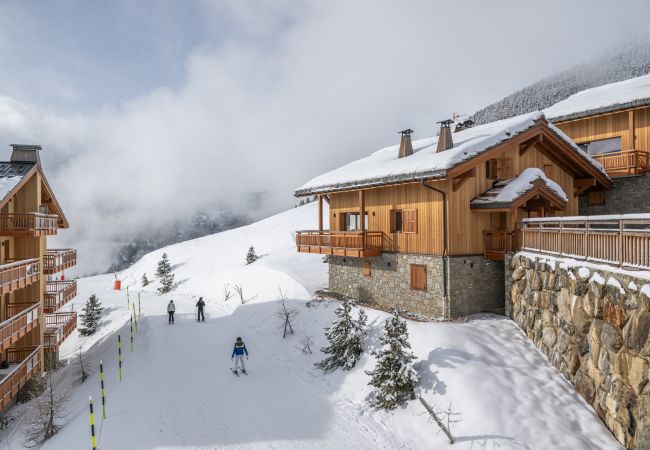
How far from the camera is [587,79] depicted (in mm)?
82000

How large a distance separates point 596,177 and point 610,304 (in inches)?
559

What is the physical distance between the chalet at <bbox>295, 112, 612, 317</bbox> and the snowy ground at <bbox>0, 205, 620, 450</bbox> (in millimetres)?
2334

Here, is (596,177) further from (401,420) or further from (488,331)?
(401,420)

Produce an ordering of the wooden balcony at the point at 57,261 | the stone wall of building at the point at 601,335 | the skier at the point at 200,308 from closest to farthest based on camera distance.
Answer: the stone wall of building at the point at 601,335
the wooden balcony at the point at 57,261
the skier at the point at 200,308

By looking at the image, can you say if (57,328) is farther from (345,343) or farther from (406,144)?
(406,144)

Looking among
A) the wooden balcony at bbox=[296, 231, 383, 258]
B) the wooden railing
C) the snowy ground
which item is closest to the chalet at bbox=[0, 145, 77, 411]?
the snowy ground

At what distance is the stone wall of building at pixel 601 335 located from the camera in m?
8.39

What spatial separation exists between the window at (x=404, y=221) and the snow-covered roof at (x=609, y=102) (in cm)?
1208

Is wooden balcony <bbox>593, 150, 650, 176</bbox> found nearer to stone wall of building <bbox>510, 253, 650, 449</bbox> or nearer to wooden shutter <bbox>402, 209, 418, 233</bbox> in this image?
stone wall of building <bbox>510, 253, 650, 449</bbox>

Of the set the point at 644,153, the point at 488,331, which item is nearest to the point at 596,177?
the point at 644,153

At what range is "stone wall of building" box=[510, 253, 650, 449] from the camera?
839 centimetres

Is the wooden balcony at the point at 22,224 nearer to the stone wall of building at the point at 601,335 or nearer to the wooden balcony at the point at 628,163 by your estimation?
the stone wall of building at the point at 601,335

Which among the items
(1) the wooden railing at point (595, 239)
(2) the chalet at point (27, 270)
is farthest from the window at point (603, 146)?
(2) the chalet at point (27, 270)

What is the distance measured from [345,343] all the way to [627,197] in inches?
696
